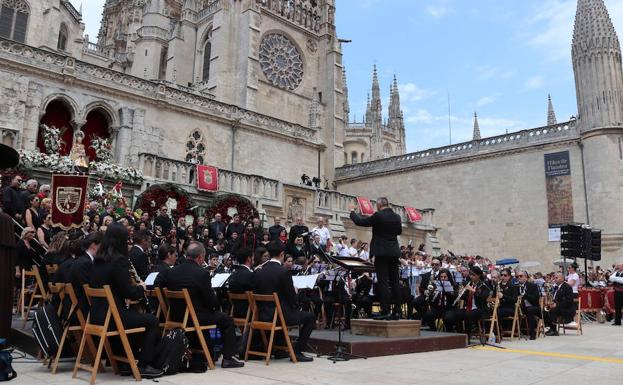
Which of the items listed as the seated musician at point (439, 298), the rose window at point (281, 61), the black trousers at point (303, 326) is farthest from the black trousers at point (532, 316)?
the rose window at point (281, 61)

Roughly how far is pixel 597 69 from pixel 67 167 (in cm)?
2321

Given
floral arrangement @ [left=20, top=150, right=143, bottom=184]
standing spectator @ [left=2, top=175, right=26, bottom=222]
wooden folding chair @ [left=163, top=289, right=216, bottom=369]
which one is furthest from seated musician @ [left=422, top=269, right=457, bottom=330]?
floral arrangement @ [left=20, top=150, right=143, bottom=184]

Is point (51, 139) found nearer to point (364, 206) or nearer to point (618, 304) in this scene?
point (364, 206)

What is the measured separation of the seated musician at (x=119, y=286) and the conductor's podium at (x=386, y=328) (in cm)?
355

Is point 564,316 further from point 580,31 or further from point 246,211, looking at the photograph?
point 580,31

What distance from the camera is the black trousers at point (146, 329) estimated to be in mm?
5023

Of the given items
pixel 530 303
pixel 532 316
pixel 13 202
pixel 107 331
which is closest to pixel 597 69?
pixel 530 303

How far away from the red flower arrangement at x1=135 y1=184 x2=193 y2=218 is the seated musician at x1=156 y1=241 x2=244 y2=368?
9.67 meters

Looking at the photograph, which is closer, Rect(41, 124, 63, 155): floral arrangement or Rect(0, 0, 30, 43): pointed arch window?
Rect(41, 124, 63, 155): floral arrangement

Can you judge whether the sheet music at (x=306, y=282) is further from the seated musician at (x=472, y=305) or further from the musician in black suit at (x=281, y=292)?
the seated musician at (x=472, y=305)

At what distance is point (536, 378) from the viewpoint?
5.29m

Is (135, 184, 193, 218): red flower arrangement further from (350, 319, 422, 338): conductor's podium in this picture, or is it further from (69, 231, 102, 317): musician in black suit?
(69, 231, 102, 317): musician in black suit

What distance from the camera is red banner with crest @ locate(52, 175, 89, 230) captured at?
34.1ft

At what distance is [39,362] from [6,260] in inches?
63.0
